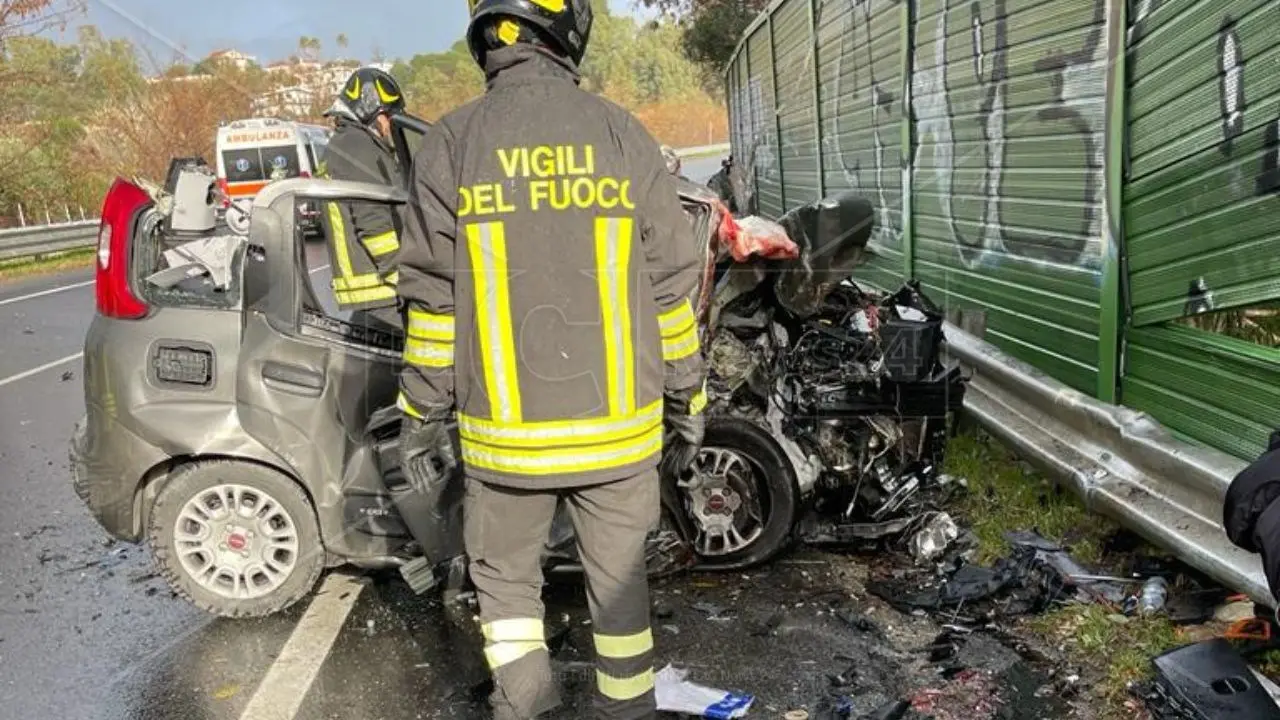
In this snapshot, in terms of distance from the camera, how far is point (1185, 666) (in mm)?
2908

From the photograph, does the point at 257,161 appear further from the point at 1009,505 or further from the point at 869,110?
the point at 1009,505

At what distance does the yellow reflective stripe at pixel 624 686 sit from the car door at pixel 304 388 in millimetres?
1504

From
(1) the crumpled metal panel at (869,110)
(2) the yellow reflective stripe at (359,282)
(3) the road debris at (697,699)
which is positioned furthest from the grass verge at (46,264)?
(3) the road debris at (697,699)

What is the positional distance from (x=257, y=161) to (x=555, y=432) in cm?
2085

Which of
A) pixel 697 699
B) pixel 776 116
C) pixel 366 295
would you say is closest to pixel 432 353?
pixel 697 699

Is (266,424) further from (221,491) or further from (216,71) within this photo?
(216,71)

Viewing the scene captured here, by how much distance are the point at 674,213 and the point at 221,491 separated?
228cm

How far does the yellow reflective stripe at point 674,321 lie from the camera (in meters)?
2.75

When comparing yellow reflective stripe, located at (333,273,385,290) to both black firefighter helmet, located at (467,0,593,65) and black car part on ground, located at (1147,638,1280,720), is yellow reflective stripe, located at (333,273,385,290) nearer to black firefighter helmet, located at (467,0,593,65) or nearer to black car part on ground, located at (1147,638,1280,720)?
black firefighter helmet, located at (467,0,593,65)

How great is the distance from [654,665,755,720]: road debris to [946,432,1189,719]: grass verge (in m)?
1.07

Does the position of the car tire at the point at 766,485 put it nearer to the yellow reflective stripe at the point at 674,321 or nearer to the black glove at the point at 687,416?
the black glove at the point at 687,416

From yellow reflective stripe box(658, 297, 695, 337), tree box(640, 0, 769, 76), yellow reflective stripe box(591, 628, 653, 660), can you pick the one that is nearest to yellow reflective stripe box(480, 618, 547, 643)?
yellow reflective stripe box(591, 628, 653, 660)

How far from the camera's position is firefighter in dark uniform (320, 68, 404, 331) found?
15.2ft

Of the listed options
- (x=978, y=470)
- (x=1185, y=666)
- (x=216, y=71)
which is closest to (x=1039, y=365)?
(x=978, y=470)
